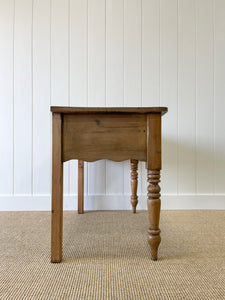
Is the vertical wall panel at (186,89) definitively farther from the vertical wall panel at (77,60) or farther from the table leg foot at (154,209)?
the table leg foot at (154,209)

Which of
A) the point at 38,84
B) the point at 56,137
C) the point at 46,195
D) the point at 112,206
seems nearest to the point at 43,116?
the point at 38,84

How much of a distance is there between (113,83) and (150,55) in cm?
36

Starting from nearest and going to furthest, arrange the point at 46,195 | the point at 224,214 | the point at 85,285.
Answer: the point at 85,285 < the point at 224,214 < the point at 46,195

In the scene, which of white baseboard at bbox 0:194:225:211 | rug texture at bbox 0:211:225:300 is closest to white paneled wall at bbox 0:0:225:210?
white baseboard at bbox 0:194:225:211

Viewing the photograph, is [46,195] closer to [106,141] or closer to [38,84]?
[38,84]

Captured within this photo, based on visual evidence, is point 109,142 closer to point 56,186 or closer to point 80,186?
point 56,186

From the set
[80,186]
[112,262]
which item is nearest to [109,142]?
[112,262]

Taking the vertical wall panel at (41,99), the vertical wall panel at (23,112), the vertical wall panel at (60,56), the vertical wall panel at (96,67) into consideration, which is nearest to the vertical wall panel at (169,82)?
the vertical wall panel at (96,67)

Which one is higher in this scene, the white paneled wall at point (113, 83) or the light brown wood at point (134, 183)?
the white paneled wall at point (113, 83)

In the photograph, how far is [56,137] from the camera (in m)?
0.94

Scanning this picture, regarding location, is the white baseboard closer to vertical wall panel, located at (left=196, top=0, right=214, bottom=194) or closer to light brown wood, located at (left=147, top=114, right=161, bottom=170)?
vertical wall panel, located at (left=196, top=0, right=214, bottom=194)

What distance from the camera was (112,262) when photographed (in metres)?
0.93

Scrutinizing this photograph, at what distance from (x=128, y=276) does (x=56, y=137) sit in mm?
562

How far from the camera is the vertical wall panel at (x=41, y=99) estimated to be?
1827mm
